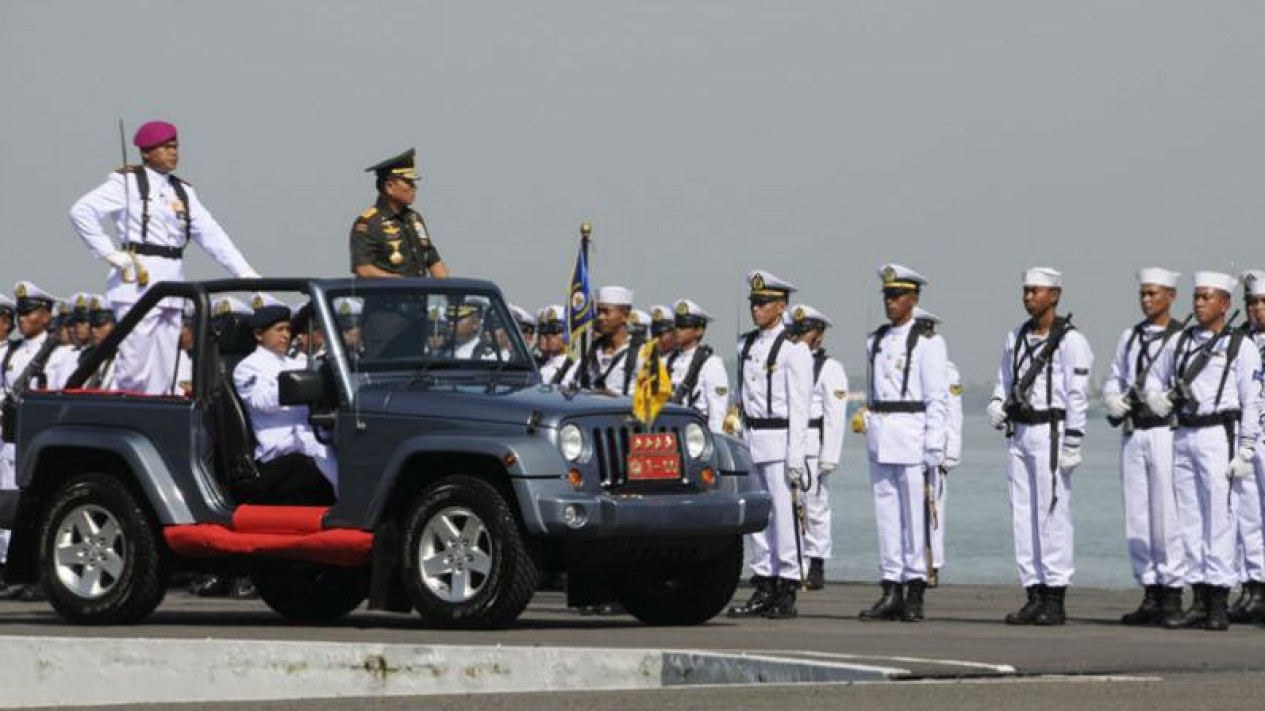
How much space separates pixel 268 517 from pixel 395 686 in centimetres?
316

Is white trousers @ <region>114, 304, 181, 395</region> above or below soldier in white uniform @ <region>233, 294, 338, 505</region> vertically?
above

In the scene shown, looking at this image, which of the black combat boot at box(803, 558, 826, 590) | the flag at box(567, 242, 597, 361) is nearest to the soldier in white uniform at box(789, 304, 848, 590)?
the black combat boot at box(803, 558, 826, 590)

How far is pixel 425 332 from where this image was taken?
54.0ft

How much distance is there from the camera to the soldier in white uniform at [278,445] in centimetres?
1625

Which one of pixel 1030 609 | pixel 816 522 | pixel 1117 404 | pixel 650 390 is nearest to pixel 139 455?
pixel 650 390

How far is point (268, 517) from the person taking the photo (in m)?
16.1

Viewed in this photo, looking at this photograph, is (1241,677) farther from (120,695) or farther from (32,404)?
(32,404)

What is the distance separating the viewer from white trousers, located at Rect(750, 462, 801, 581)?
18422mm

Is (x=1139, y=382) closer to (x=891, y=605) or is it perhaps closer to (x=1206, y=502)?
(x=1206, y=502)

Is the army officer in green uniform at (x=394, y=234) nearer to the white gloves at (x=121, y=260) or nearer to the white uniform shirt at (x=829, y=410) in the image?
the white gloves at (x=121, y=260)

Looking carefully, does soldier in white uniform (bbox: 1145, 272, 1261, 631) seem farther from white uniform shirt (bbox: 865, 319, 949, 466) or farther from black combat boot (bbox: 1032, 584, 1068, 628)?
white uniform shirt (bbox: 865, 319, 949, 466)

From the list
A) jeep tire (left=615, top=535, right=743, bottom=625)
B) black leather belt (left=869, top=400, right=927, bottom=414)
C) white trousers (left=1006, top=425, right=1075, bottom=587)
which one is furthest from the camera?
black leather belt (left=869, top=400, right=927, bottom=414)

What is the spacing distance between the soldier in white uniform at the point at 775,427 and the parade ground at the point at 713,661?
93cm

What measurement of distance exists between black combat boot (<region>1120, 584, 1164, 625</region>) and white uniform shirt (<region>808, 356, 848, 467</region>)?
582 cm
